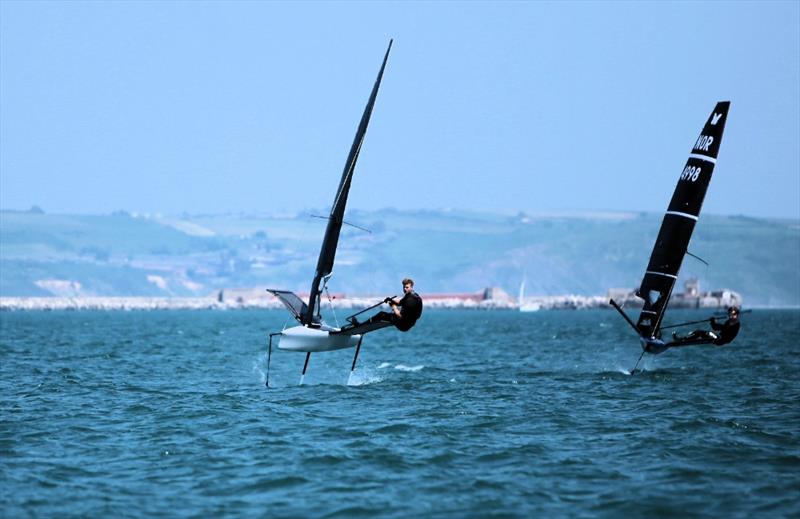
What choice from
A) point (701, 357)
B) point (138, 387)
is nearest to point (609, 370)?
point (701, 357)

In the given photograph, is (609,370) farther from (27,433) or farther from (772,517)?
(772,517)

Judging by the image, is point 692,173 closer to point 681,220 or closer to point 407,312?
point 681,220

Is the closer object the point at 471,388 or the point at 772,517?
the point at 772,517

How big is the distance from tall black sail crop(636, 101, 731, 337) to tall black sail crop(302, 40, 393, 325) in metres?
10.2

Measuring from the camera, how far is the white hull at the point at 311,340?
106 feet

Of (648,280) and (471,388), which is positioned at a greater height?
(648,280)

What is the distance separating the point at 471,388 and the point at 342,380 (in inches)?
194

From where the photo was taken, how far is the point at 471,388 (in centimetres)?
3644

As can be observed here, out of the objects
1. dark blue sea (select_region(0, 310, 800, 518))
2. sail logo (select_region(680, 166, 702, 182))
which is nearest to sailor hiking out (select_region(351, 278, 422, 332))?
dark blue sea (select_region(0, 310, 800, 518))

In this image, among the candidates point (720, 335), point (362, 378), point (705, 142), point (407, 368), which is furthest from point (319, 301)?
point (705, 142)

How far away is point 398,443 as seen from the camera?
24547 millimetres

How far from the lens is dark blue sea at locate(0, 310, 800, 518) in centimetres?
1912

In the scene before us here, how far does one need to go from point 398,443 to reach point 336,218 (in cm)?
1035

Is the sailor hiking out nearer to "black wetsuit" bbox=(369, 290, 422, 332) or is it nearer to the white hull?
"black wetsuit" bbox=(369, 290, 422, 332)
